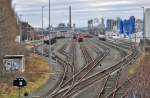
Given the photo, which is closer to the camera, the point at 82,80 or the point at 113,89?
the point at 113,89

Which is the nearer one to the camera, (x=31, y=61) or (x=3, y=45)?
(x=3, y=45)

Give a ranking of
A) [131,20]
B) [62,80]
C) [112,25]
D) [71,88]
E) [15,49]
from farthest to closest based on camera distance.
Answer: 1. [112,25]
2. [131,20]
3. [15,49]
4. [62,80]
5. [71,88]

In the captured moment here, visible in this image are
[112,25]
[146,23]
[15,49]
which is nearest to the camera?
[15,49]

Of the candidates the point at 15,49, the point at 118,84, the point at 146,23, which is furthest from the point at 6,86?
the point at 146,23

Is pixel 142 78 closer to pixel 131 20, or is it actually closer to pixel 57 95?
pixel 57 95

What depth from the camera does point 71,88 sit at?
4316 centimetres

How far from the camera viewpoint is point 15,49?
6438 cm

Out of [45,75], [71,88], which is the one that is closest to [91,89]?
[71,88]

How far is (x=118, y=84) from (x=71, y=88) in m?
4.53

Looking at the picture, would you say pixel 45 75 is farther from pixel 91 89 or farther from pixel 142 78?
pixel 142 78

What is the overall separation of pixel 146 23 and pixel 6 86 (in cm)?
6403

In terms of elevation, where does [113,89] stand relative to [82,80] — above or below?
above

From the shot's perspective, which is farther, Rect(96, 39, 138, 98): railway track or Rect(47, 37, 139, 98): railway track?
Rect(47, 37, 139, 98): railway track

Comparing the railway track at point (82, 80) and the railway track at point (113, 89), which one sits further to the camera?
the railway track at point (82, 80)
